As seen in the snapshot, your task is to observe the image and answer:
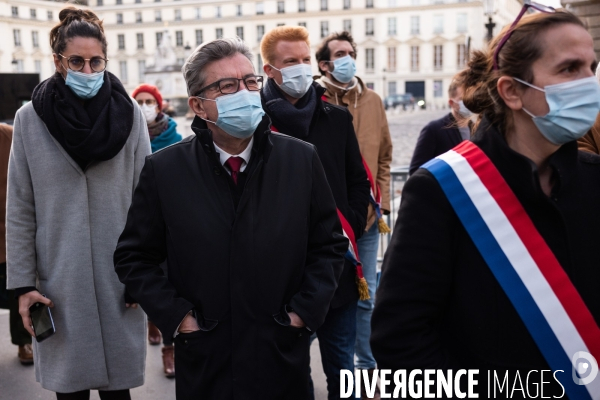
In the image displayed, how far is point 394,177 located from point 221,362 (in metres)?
4.79

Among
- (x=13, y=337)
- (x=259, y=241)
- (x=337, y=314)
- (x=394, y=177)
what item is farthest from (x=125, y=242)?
(x=394, y=177)

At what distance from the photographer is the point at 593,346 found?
1790 mm

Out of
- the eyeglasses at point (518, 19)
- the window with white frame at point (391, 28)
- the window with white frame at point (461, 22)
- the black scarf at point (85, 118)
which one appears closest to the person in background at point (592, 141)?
the eyeglasses at point (518, 19)

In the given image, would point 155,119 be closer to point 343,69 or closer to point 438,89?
point 343,69

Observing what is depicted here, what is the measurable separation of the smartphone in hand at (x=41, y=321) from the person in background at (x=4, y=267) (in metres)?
1.76

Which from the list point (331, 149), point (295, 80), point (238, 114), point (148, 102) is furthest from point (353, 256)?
point (148, 102)

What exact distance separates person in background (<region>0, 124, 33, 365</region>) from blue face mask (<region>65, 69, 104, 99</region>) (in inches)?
72.7

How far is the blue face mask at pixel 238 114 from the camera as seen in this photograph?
8.61ft

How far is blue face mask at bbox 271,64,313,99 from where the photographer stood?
3.64 metres

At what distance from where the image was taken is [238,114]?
262cm

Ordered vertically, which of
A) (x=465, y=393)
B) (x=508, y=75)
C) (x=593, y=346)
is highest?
(x=508, y=75)

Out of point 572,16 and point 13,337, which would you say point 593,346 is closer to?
point 572,16

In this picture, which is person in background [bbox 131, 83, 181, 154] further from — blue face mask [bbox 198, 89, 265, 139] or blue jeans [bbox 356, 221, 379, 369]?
blue face mask [bbox 198, 89, 265, 139]

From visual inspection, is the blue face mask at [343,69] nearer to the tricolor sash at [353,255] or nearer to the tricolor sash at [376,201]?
the tricolor sash at [376,201]
